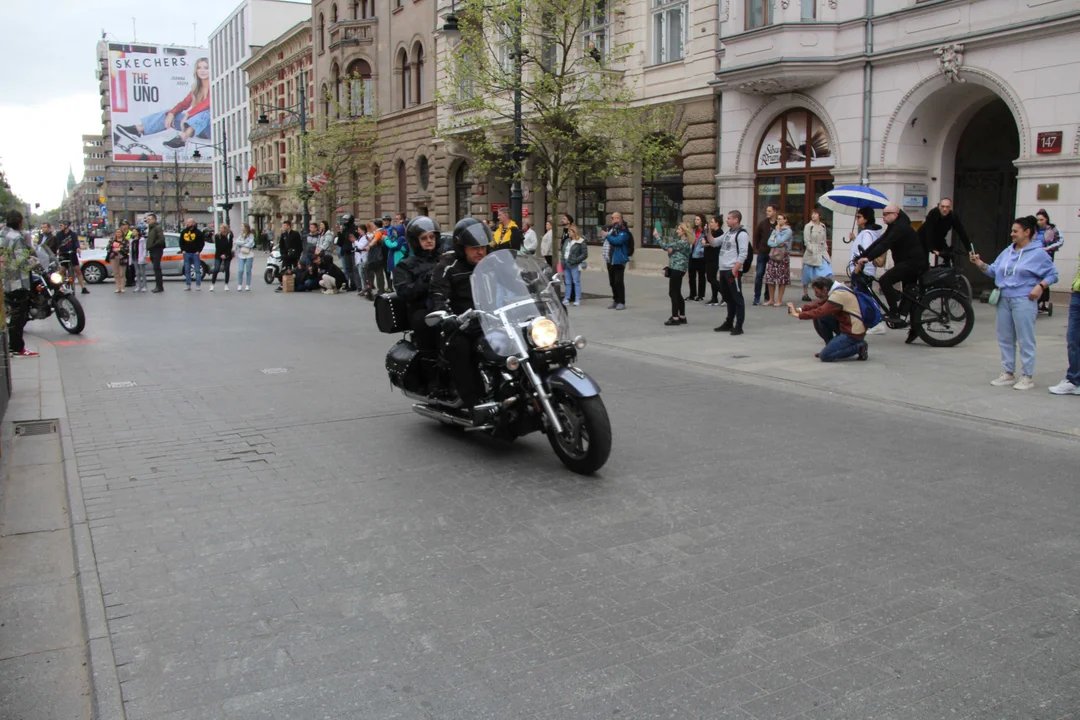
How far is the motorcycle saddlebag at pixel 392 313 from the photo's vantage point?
25.3ft

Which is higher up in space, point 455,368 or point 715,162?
point 715,162

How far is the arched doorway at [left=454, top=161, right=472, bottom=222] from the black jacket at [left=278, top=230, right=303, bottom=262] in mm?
12360

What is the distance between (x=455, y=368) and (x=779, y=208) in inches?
667

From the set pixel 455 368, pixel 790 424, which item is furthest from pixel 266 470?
pixel 790 424

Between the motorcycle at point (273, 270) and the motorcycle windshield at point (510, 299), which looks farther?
the motorcycle at point (273, 270)

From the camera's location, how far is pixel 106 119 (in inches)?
6058

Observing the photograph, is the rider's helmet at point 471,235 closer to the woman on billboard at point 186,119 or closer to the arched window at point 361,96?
the arched window at point 361,96

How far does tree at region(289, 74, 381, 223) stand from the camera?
41.7 m

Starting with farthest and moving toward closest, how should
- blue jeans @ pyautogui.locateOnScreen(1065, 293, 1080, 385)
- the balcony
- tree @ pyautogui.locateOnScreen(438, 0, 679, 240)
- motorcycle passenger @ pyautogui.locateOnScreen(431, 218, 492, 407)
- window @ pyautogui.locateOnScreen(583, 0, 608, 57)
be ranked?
1. the balcony
2. window @ pyautogui.locateOnScreen(583, 0, 608, 57)
3. tree @ pyautogui.locateOnScreen(438, 0, 679, 240)
4. blue jeans @ pyautogui.locateOnScreen(1065, 293, 1080, 385)
5. motorcycle passenger @ pyautogui.locateOnScreen(431, 218, 492, 407)

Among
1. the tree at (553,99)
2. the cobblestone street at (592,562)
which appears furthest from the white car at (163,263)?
the cobblestone street at (592,562)

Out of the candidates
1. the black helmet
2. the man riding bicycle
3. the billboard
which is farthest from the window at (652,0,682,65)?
the billboard

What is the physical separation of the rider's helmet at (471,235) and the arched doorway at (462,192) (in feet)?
93.9

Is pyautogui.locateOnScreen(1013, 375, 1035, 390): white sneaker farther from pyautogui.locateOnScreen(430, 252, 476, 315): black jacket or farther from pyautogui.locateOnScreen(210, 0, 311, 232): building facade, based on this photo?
pyautogui.locateOnScreen(210, 0, 311, 232): building facade

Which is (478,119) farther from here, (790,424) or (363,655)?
(363,655)
